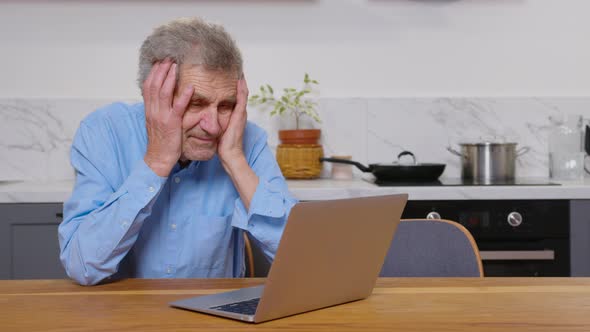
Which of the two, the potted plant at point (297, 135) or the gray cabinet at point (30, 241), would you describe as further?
the potted plant at point (297, 135)

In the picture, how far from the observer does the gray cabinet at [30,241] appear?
258cm

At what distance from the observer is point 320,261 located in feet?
3.75


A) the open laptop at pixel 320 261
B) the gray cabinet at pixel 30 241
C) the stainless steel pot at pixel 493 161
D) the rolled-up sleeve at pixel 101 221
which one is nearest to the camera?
the open laptop at pixel 320 261

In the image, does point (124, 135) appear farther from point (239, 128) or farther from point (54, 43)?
point (54, 43)

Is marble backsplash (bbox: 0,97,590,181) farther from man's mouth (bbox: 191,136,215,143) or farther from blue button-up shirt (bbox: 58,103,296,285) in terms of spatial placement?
man's mouth (bbox: 191,136,215,143)

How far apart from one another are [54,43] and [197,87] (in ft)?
5.95

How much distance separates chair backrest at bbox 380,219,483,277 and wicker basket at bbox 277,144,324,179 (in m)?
1.24

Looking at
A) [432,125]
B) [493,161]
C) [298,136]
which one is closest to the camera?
[493,161]

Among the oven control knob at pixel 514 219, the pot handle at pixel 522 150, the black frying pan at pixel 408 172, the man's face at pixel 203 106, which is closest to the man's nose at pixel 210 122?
the man's face at pixel 203 106

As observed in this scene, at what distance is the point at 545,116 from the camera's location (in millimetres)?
3240

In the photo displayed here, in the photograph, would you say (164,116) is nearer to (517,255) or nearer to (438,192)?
(438,192)

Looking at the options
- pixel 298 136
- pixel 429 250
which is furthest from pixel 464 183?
pixel 429 250

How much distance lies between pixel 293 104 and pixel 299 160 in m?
0.28

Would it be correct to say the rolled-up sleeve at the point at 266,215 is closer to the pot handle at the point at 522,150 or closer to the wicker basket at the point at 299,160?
the wicker basket at the point at 299,160
